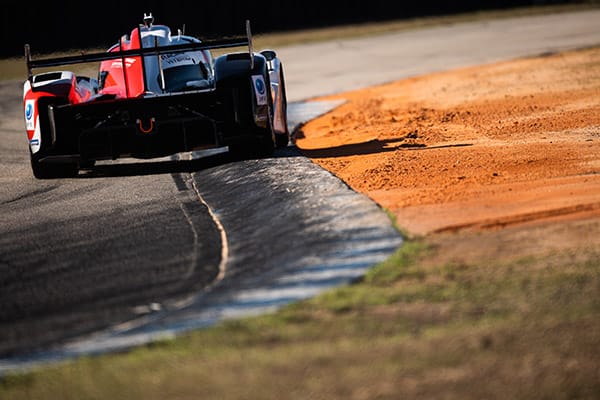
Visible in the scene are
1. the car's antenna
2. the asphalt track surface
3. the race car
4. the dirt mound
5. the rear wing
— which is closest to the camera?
the asphalt track surface

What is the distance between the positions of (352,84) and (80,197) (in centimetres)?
1216

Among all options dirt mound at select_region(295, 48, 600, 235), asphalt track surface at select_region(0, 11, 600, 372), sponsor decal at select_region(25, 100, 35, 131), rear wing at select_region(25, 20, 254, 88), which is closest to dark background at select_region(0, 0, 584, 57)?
rear wing at select_region(25, 20, 254, 88)

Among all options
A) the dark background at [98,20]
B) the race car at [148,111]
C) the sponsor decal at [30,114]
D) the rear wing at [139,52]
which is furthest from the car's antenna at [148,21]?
the sponsor decal at [30,114]

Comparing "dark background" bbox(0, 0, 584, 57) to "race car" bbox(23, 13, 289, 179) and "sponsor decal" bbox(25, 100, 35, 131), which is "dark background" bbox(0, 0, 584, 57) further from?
"sponsor decal" bbox(25, 100, 35, 131)

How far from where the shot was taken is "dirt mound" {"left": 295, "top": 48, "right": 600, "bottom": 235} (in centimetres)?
750

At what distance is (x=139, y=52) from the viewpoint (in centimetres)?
1084

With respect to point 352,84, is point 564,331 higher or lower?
higher

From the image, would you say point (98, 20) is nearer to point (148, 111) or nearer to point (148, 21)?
point (148, 21)

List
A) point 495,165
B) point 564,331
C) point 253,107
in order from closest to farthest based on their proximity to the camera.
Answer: point 564,331 → point 495,165 → point 253,107

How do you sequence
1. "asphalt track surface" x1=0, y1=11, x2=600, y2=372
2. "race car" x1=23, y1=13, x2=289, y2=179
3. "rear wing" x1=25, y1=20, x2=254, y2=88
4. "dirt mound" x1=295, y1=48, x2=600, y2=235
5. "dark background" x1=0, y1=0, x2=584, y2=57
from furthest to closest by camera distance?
"dark background" x1=0, y1=0, x2=584, y2=57 → "rear wing" x1=25, y1=20, x2=254, y2=88 → "race car" x1=23, y1=13, x2=289, y2=179 → "dirt mound" x1=295, y1=48, x2=600, y2=235 → "asphalt track surface" x1=0, y1=11, x2=600, y2=372

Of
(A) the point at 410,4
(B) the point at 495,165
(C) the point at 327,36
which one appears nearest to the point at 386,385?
(B) the point at 495,165

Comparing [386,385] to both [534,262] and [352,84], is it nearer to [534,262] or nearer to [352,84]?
[534,262]

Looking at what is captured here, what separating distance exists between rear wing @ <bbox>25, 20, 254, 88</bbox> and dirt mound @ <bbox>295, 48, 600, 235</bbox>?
1.46 meters

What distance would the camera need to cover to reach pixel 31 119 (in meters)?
10.9
